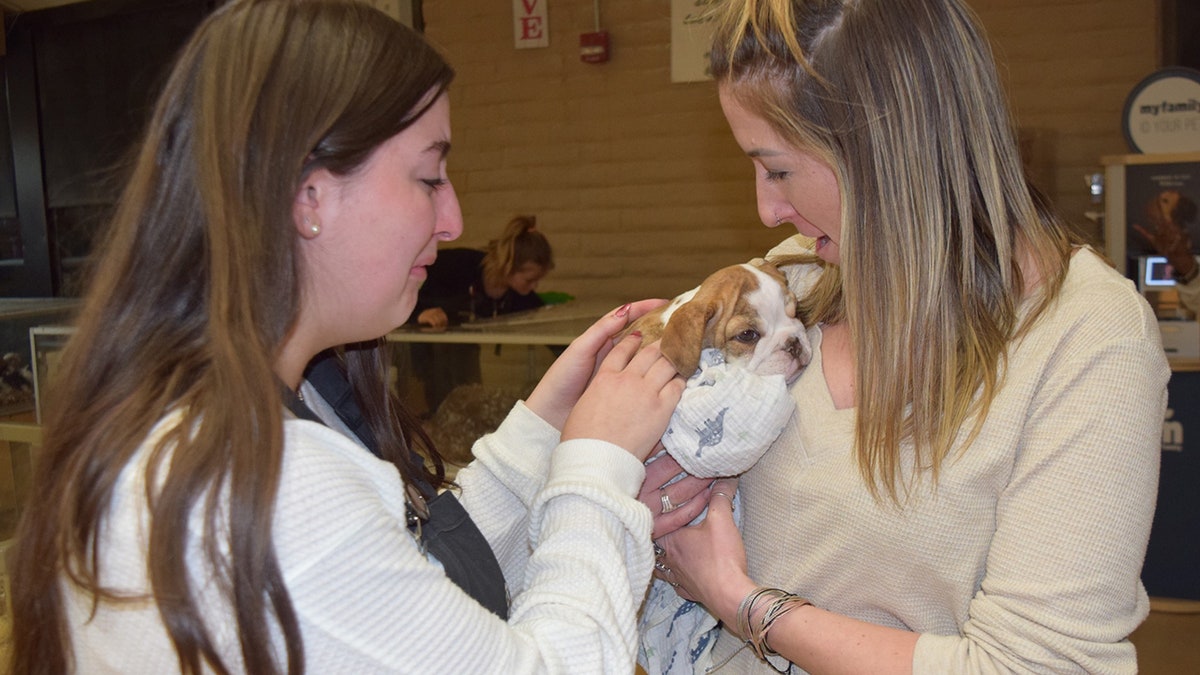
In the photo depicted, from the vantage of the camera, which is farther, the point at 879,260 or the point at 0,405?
the point at 0,405

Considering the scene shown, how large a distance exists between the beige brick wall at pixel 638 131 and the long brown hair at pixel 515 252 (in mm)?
541

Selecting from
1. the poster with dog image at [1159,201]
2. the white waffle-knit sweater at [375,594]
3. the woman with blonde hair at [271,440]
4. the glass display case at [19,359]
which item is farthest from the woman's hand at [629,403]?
the poster with dog image at [1159,201]

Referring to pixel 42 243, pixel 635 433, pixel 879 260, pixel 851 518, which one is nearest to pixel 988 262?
pixel 879 260

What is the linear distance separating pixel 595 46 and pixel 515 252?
135 cm

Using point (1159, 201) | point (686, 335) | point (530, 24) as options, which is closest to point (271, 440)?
point (686, 335)

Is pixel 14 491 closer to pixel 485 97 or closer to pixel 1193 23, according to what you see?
pixel 485 97

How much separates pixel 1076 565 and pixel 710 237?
4.68 m

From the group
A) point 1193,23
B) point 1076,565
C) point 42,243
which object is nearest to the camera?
point 1076,565

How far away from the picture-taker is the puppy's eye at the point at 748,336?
179cm

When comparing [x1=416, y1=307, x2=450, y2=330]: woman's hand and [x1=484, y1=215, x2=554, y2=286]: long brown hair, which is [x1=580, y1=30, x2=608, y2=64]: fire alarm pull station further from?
[x1=416, y1=307, x2=450, y2=330]: woman's hand

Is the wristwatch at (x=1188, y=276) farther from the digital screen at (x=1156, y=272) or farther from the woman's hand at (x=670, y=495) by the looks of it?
the woman's hand at (x=670, y=495)

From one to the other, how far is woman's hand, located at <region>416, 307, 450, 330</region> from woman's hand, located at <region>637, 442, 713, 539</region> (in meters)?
2.40

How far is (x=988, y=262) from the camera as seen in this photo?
132 centimetres

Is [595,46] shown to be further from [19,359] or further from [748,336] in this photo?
[748,336]
